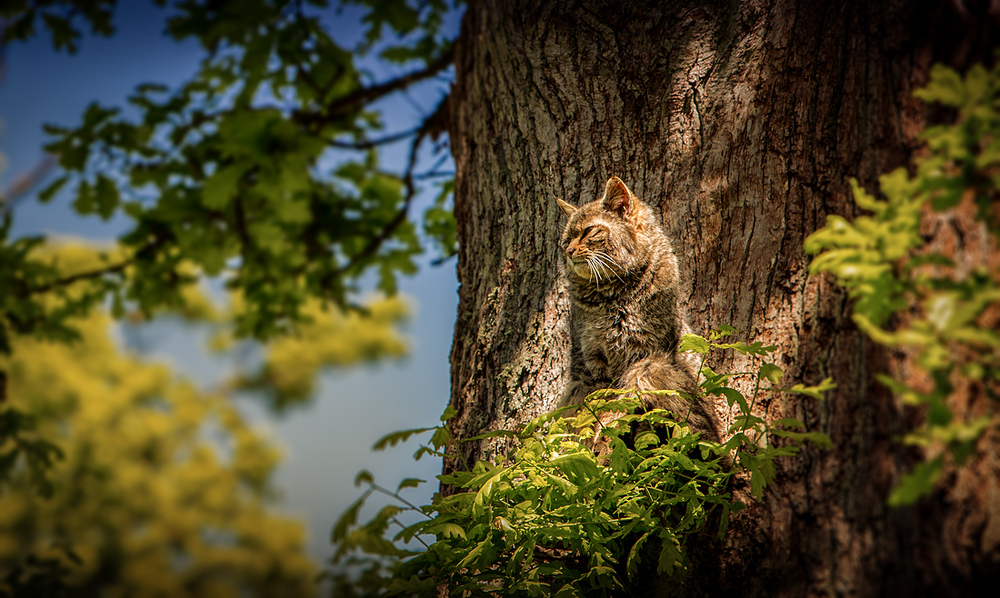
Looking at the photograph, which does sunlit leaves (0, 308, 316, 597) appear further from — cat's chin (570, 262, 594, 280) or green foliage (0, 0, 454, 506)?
cat's chin (570, 262, 594, 280)

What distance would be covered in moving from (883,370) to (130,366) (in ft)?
45.5

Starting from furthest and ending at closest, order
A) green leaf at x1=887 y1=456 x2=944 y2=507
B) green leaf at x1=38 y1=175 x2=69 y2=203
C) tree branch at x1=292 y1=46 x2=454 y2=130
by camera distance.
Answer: tree branch at x1=292 y1=46 x2=454 y2=130 < green leaf at x1=38 y1=175 x2=69 y2=203 < green leaf at x1=887 y1=456 x2=944 y2=507

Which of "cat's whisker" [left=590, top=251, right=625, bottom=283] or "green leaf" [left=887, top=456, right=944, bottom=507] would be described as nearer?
"green leaf" [left=887, top=456, right=944, bottom=507]

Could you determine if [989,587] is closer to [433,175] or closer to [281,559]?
[433,175]

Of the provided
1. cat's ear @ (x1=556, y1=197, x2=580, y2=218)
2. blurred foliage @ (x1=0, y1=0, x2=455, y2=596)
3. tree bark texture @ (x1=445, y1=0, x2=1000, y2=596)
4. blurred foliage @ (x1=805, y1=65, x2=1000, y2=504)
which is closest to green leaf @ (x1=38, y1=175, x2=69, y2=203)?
blurred foliage @ (x1=0, y1=0, x2=455, y2=596)

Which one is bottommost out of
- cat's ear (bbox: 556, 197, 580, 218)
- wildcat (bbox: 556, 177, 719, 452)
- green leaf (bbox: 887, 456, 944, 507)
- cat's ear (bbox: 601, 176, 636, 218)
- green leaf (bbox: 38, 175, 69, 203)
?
green leaf (bbox: 887, 456, 944, 507)

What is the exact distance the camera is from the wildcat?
7.90ft

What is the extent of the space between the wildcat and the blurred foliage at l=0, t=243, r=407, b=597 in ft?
28.6

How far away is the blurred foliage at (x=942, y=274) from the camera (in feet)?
3.87

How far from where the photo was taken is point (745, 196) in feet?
7.44

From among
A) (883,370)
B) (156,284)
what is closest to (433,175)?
(156,284)

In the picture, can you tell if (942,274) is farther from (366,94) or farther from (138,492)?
(138,492)

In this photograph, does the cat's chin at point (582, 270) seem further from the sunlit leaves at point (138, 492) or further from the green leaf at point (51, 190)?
the sunlit leaves at point (138, 492)

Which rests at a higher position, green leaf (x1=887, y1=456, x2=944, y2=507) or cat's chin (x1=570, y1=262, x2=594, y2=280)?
cat's chin (x1=570, y1=262, x2=594, y2=280)
